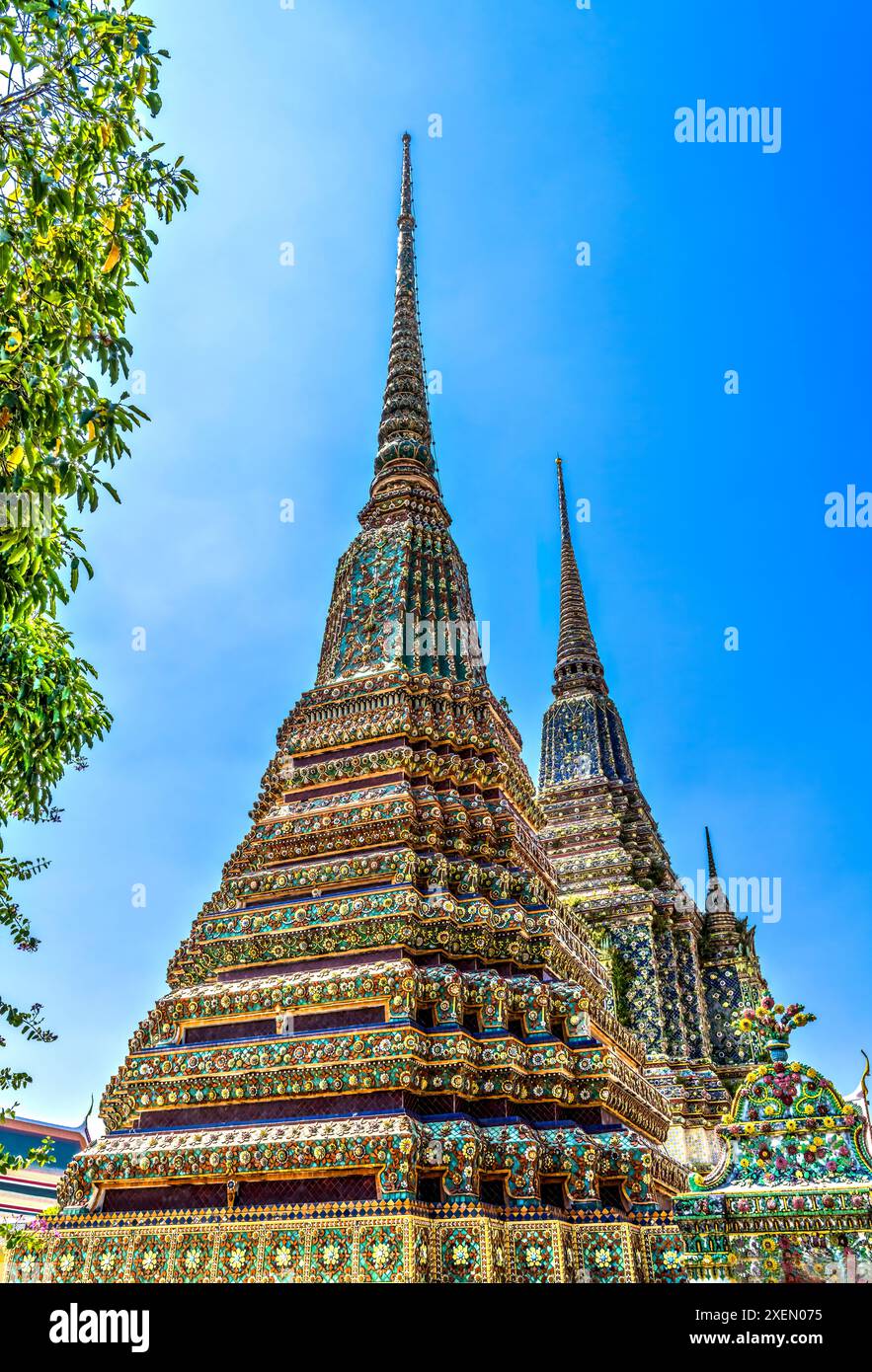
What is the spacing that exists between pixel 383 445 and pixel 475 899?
943 centimetres

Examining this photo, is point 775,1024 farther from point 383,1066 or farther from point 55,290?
point 55,290

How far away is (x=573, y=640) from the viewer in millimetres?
29859

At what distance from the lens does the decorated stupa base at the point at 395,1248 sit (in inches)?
266

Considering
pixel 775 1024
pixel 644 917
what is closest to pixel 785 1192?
pixel 775 1024

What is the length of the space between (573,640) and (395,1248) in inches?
957

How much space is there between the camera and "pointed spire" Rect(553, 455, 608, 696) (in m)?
28.7

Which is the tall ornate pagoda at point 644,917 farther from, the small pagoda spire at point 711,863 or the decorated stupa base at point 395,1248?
the decorated stupa base at point 395,1248

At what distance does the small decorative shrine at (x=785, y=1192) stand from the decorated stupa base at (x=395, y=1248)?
717mm

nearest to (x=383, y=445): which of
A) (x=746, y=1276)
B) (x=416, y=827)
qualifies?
(x=416, y=827)

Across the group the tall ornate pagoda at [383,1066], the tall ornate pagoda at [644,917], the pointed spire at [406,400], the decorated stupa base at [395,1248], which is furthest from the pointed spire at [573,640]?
the decorated stupa base at [395,1248]

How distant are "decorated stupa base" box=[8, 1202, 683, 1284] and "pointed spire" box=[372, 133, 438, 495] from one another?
36.2 ft

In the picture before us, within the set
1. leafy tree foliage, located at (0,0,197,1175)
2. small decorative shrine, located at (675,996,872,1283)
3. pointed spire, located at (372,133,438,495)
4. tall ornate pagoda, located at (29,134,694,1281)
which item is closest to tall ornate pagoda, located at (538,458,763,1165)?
tall ornate pagoda, located at (29,134,694,1281)

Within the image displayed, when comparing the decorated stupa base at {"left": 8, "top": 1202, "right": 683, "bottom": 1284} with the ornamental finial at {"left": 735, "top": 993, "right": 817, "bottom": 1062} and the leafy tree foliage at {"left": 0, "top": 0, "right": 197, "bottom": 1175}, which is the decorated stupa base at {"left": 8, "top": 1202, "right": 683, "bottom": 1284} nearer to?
the ornamental finial at {"left": 735, "top": 993, "right": 817, "bottom": 1062}

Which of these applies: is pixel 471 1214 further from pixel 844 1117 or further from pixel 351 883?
pixel 351 883
